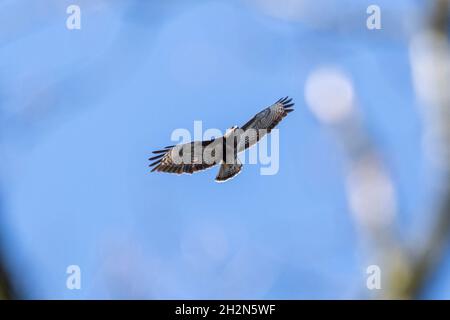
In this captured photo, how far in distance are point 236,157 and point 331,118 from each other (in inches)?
298

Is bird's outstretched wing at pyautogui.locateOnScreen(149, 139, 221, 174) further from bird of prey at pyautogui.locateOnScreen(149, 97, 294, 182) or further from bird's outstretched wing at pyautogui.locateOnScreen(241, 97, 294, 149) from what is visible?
bird's outstretched wing at pyautogui.locateOnScreen(241, 97, 294, 149)

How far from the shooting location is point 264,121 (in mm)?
10789

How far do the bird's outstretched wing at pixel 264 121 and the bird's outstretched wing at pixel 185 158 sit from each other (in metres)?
0.72

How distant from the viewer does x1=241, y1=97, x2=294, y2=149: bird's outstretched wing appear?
10.2m

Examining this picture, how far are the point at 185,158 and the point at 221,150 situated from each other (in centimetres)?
86

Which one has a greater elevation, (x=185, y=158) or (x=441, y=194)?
(x=185, y=158)

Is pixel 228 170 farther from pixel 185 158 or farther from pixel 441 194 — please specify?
pixel 441 194

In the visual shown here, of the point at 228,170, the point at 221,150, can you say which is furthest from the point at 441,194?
the point at 228,170

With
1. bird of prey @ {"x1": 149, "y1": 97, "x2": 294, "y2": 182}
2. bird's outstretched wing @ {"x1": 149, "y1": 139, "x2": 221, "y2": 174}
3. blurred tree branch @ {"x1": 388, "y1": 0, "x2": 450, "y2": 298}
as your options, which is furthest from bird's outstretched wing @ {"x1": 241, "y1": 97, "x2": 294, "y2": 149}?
blurred tree branch @ {"x1": 388, "y1": 0, "x2": 450, "y2": 298}

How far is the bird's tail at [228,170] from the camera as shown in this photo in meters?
10.3

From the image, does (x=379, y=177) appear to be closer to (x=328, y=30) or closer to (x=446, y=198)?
(x=446, y=198)

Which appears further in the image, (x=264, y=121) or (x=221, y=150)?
(x=264, y=121)

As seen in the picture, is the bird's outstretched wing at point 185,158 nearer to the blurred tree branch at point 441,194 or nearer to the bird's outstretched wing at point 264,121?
the bird's outstretched wing at point 264,121
